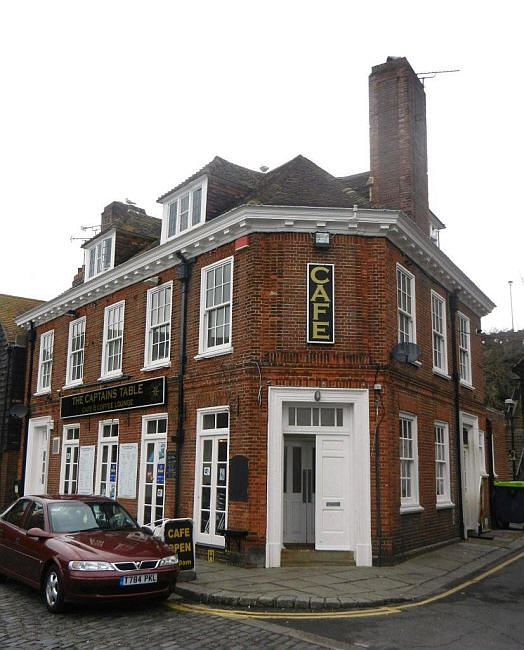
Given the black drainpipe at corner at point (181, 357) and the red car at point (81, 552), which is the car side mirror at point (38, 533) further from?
the black drainpipe at corner at point (181, 357)

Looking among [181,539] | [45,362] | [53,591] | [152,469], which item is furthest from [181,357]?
[45,362]

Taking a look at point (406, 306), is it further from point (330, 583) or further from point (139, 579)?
point (139, 579)

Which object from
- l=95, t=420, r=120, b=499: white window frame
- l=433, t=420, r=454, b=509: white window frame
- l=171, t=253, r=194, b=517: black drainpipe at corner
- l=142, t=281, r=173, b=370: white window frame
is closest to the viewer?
l=171, t=253, r=194, b=517: black drainpipe at corner

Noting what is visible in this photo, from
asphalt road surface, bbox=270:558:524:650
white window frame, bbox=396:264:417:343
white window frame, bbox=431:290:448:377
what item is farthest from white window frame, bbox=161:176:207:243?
asphalt road surface, bbox=270:558:524:650

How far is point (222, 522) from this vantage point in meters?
12.8

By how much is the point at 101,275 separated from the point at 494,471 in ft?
46.0

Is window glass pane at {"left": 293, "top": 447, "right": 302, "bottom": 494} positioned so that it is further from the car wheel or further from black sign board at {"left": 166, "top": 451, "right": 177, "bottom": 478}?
the car wheel

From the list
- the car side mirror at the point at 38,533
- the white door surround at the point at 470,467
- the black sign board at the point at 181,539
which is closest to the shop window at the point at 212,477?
the black sign board at the point at 181,539

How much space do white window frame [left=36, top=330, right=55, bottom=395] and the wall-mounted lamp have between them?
12054 mm

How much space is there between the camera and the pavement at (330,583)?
895 cm

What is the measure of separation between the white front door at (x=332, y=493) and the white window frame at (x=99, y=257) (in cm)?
970

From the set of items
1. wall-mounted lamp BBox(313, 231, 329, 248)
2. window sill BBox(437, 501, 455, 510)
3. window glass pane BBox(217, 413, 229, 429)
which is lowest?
window sill BBox(437, 501, 455, 510)

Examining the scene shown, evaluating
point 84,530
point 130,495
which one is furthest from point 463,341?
point 84,530

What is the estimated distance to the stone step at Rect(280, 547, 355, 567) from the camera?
11773 mm
